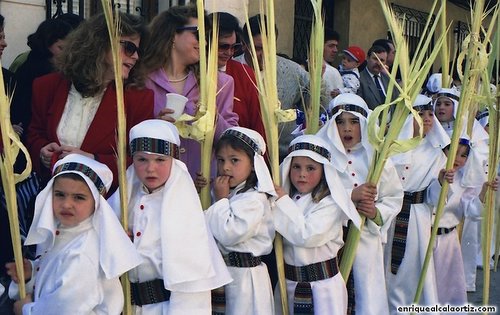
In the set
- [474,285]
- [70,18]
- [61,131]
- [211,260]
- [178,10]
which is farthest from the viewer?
[474,285]

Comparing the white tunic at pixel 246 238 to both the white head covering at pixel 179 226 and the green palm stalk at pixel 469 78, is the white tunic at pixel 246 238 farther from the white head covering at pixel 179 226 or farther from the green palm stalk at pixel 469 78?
the green palm stalk at pixel 469 78

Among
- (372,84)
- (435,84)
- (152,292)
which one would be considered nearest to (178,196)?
(152,292)

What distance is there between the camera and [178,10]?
413 centimetres

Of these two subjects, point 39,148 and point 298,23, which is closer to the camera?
point 39,148

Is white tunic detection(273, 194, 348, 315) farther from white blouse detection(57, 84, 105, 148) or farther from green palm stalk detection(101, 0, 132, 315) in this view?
white blouse detection(57, 84, 105, 148)

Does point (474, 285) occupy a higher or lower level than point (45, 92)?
lower

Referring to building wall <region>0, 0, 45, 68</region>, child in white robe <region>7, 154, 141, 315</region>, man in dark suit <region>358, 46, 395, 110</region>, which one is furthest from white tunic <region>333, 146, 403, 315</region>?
building wall <region>0, 0, 45, 68</region>

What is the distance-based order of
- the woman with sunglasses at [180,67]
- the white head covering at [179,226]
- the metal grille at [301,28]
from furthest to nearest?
the metal grille at [301,28] → the woman with sunglasses at [180,67] → the white head covering at [179,226]

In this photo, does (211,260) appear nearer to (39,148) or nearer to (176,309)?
(176,309)

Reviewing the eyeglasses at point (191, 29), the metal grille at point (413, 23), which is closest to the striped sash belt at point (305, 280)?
the eyeglasses at point (191, 29)

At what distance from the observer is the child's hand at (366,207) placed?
13.4ft

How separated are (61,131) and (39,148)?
144 millimetres

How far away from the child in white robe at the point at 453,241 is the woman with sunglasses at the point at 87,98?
234 centimetres

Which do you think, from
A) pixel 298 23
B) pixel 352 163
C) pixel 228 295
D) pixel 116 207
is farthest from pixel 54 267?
pixel 298 23
